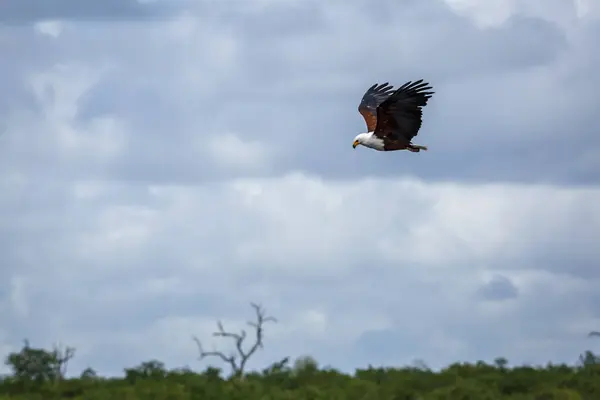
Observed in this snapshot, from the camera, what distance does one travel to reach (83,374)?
70.7ft

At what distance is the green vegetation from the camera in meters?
19.5

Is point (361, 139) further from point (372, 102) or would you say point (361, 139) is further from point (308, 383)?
point (308, 383)

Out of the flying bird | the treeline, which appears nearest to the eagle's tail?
the flying bird

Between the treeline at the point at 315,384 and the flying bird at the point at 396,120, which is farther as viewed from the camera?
the flying bird at the point at 396,120

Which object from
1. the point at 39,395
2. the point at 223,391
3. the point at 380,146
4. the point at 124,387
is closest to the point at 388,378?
the point at 223,391

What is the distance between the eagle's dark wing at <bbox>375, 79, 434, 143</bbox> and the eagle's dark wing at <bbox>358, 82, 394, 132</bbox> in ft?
5.75

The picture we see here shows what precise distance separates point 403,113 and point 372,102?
3.89 metres

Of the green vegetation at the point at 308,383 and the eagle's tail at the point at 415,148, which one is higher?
the eagle's tail at the point at 415,148

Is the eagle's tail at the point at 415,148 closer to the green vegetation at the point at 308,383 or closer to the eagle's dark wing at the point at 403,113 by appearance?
the eagle's dark wing at the point at 403,113

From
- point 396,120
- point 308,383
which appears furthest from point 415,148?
point 308,383

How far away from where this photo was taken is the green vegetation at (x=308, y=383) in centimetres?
1953

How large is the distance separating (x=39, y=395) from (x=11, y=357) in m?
7.60

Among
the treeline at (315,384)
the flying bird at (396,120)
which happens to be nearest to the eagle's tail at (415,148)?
the flying bird at (396,120)

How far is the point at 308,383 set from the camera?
70.1ft
